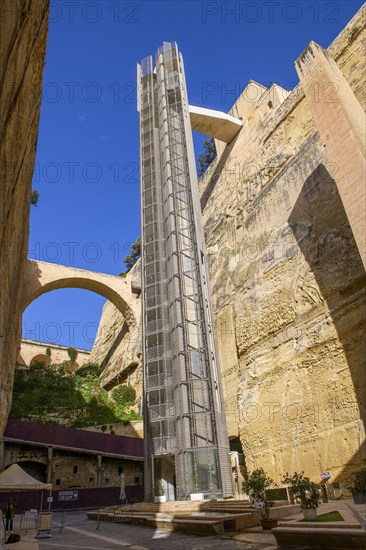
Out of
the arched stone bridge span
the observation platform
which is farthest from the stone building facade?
the observation platform

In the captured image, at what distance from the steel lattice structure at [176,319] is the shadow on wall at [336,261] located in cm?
578

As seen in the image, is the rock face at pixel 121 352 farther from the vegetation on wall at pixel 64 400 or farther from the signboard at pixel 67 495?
the signboard at pixel 67 495

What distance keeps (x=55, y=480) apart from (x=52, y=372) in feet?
42.7

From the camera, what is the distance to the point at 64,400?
91.0 ft

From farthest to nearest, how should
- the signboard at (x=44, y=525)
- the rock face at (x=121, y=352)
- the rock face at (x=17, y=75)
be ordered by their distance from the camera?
the rock face at (x=121, y=352) < the signboard at (x=44, y=525) < the rock face at (x=17, y=75)

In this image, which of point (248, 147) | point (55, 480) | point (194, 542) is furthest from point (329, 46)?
point (55, 480)

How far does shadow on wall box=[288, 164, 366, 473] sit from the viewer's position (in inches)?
537

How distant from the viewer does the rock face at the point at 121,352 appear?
99.8 feet

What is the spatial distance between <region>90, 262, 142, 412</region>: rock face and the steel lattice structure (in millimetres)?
9214

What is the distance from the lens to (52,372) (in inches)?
1297

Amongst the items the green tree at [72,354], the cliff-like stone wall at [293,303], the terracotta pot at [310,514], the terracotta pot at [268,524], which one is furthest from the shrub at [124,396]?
the terracotta pot at [310,514]

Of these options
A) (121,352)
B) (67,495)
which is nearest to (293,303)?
(67,495)

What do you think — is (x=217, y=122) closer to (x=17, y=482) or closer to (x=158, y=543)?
(x=17, y=482)

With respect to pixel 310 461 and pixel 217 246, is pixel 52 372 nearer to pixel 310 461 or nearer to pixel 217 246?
pixel 217 246
